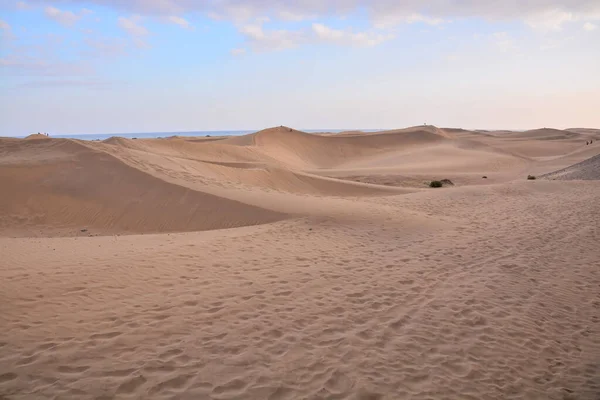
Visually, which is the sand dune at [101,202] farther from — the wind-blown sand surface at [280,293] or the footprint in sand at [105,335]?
the footprint in sand at [105,335]

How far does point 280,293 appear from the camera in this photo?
6.39 metres

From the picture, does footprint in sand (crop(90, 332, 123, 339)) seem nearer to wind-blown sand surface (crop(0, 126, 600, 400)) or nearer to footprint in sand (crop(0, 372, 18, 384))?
wind-blown sand surface (crop(0, 126, 600, 400))

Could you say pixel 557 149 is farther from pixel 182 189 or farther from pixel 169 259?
pixel 169 259

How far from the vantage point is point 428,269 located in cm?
788

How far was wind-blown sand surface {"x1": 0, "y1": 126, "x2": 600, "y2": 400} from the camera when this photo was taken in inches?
167

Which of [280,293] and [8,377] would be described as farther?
[280,293]

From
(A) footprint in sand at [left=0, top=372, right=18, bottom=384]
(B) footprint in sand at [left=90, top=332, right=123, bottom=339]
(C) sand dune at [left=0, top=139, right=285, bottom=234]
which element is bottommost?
(A) footprint in sand at [left=0, top=372, right=18, bottom=384]

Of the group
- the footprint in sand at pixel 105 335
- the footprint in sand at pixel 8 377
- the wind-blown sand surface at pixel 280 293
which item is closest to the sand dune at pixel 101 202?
the wind-blown sand surface at pixel 280 293

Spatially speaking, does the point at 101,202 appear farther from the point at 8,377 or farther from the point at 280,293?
the point at 8,377

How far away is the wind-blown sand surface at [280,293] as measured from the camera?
14.0ft

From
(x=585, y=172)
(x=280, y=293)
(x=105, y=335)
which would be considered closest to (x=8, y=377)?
(x=105, y=335)

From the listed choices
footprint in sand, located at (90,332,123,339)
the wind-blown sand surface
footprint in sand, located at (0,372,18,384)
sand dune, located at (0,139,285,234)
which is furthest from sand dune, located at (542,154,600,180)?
footprint in sand, located at (0,372,18,384)

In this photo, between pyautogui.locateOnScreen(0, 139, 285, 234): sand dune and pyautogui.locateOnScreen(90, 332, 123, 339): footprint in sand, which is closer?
pyautogui.locateOnScreen(90, 332, 123, 339): footprint in sand

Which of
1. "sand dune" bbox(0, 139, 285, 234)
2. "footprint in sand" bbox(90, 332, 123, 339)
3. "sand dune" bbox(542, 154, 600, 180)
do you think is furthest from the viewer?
"sand dune" bbox(542, 154, 600, 180)
